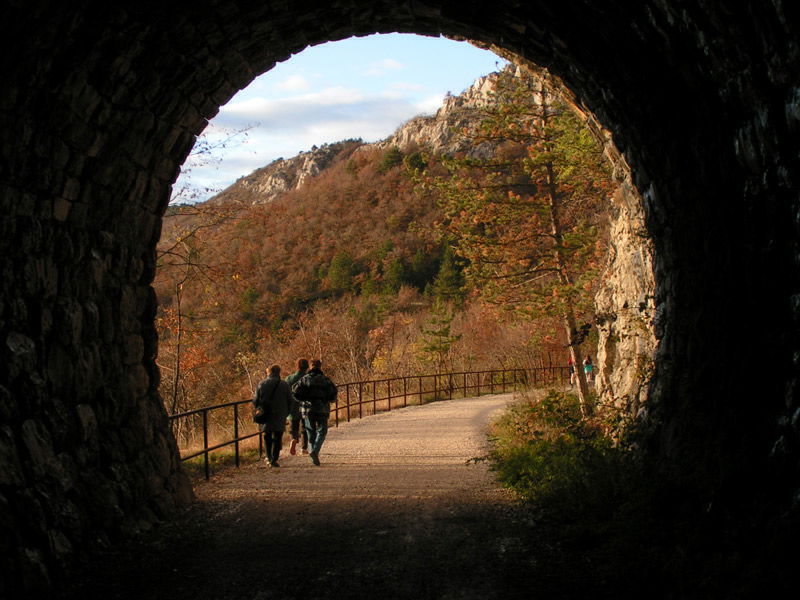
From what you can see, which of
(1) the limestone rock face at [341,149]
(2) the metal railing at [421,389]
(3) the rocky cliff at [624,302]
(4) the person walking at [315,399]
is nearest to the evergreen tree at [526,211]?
(3) the rocky cliff at [624,302]

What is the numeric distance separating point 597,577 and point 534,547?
97 cm

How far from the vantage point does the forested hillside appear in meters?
18.4

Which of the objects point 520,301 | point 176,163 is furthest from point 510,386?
point 176,163

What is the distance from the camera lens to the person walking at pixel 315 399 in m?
11.4

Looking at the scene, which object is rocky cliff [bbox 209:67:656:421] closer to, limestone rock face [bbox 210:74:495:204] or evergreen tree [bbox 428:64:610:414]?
evergreen tree [bbox 428:64:610:414]

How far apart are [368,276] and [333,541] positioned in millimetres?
56658

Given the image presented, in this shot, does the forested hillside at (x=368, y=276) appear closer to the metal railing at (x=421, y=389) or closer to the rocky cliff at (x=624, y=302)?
the metal railing at (x=421, y=389)

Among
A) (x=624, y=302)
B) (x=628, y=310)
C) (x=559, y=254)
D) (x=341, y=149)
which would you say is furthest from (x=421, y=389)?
(x=341, y=149)

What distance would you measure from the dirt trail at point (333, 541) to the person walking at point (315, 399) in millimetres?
451

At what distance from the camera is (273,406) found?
1125cm

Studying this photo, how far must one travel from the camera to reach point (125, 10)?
617 cm

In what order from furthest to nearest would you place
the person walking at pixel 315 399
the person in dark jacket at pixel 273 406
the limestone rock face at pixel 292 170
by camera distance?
the limestone rock face at pixel 292 170 → the person walking at pixel 315 399 → the person in dark jacket at pixel 273 406

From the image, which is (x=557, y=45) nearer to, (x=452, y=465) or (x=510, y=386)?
(x=452, y=465)

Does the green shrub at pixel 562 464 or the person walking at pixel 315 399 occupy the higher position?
the person walking at pixel 315 399
